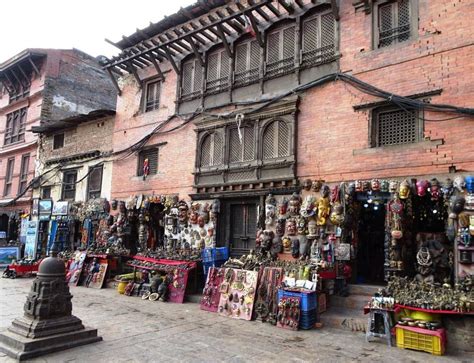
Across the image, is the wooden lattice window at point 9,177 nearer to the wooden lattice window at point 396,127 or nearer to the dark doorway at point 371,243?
the dark doorway at point 371,243

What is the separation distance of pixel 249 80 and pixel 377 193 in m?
6.02

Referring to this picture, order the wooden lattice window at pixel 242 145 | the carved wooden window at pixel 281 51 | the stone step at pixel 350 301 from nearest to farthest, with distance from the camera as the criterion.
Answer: the stone step at pixel 350 301, the carved wooden window at pixel 281 51, the wooden lattice window at pixel 242 145

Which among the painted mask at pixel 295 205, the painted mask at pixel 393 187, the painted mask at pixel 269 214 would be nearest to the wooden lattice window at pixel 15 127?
the painted mask at pixel 269 214

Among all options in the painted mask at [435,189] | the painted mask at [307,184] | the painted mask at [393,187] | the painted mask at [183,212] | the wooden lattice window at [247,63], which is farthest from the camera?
the painted mask at [183,212]

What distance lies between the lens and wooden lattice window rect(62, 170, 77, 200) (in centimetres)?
1964

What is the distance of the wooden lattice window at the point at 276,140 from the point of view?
12156mm

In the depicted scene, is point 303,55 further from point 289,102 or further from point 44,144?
point 44,144

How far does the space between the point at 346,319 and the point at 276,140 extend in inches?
233

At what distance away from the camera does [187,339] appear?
7.46 m

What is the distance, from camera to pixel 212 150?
14.0 metres

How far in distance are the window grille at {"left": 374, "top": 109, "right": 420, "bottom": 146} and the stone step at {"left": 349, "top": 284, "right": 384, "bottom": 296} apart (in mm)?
3792

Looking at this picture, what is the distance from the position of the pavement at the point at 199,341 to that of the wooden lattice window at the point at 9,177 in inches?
642

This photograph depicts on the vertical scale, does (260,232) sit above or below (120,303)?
above

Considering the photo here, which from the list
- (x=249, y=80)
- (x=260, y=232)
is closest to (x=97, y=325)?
(x=260, y=232)
